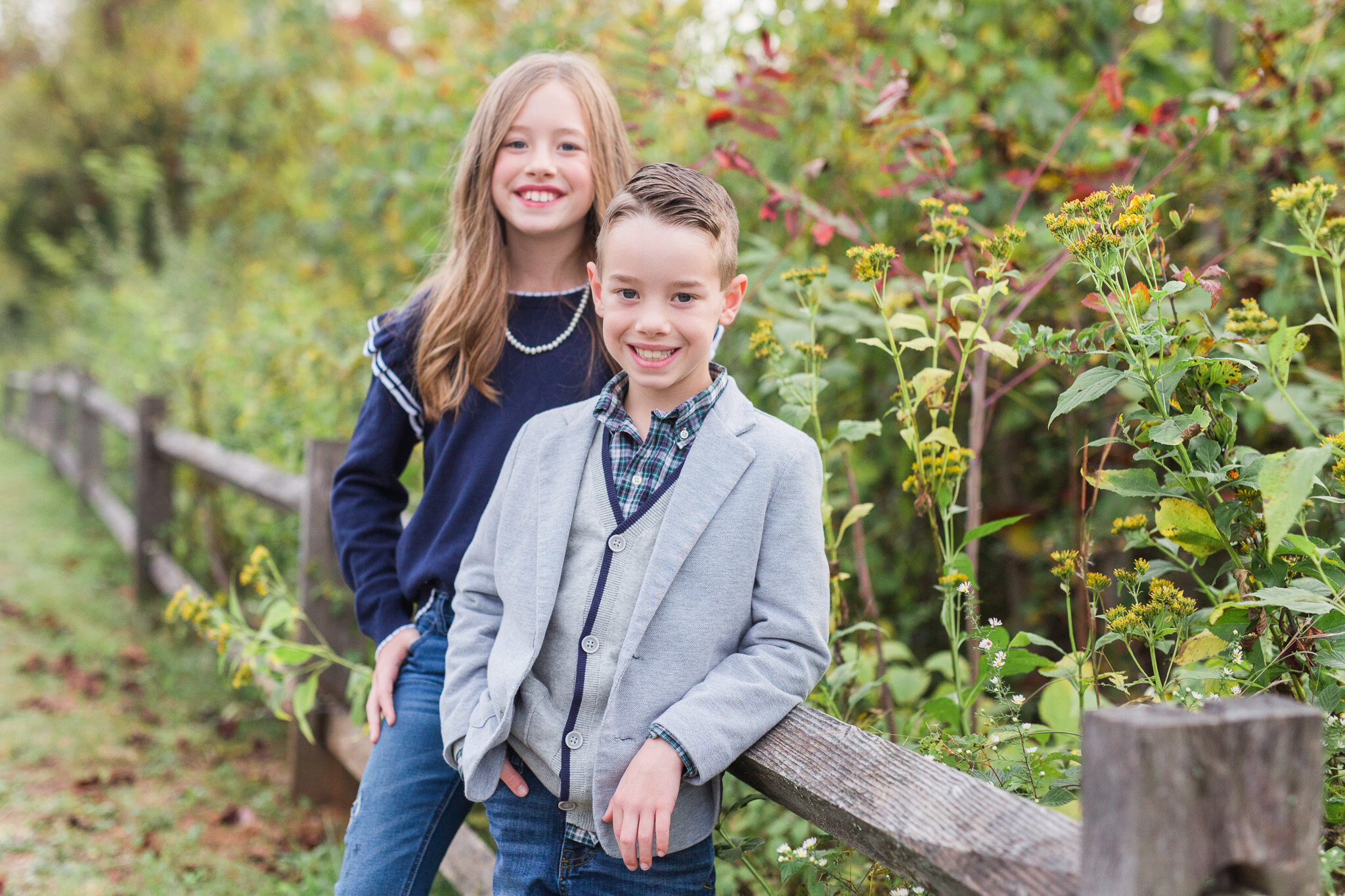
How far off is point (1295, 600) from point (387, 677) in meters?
1.39

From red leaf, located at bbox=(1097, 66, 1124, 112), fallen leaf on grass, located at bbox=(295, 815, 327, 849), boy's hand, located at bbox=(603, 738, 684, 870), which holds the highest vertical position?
red leaf, located at bbox=(1097, 66, 1124, 112)

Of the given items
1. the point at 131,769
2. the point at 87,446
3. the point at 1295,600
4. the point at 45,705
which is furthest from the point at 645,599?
the point at 87,446

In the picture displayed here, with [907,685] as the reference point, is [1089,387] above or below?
above

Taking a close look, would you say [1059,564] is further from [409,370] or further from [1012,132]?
[1012,132]

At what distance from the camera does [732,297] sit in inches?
57.9

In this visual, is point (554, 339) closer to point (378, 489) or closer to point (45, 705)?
point (378, 489)

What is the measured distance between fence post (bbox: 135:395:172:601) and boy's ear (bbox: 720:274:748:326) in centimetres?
408

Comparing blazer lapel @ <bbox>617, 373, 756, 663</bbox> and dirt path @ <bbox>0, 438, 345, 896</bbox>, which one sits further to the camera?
dirt path @ <bbox>0, 438, 345, 896</bbox>

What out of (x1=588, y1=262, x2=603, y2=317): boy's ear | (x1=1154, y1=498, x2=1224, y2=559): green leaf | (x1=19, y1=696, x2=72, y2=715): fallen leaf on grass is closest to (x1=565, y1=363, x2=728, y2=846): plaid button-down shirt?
(x1=588, y1=262, x2=603, y2=317): boy's ear

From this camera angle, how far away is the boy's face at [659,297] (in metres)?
1.35

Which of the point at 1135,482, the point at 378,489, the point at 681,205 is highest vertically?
the point at 681,205

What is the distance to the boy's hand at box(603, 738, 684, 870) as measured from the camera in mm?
1204

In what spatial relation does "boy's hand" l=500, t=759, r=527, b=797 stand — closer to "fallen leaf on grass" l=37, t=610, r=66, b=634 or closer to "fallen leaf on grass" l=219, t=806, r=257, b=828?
"fallen leaf on grass" l=219, t=806, r=257, b=828

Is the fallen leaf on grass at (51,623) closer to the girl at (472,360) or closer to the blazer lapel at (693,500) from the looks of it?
the girl at (472,360)
